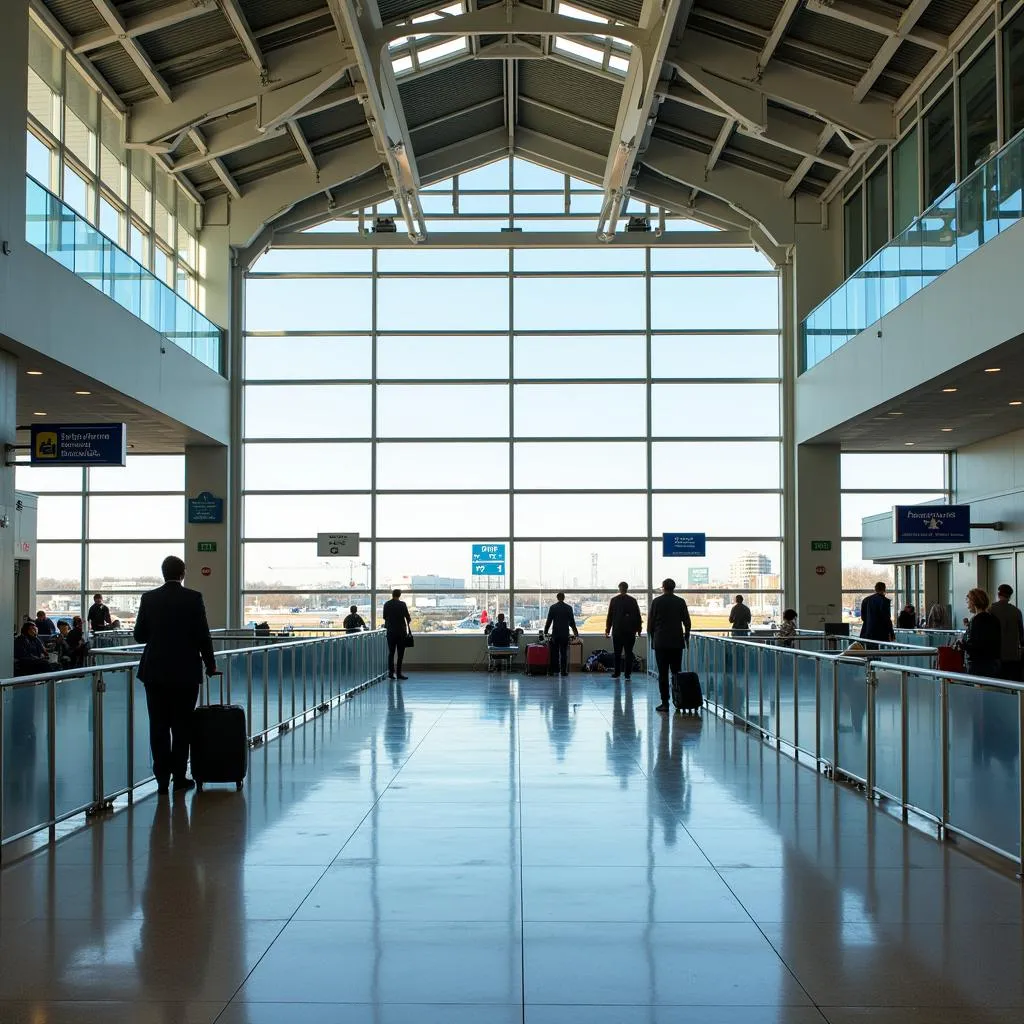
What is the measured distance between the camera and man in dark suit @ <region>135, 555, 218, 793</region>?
8.98 metres

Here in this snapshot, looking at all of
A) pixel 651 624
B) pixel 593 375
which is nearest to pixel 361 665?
pixel 651 624

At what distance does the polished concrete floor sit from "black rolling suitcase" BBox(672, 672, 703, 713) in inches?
211

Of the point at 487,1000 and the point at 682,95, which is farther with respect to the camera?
the point at 682,95

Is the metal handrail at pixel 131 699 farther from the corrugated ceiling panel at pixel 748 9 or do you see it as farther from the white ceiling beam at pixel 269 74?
the corrugated ceiling panel at pixel 748 9

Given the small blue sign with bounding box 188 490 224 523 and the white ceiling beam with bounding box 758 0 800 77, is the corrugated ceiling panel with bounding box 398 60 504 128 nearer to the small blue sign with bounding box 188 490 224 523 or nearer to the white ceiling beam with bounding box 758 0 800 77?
the white ceiling beam with bounding box 758 0 800 77

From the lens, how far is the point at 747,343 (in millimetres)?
27297

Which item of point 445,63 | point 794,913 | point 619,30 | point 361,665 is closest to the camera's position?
point 794,913

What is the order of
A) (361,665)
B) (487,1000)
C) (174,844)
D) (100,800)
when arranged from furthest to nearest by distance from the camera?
(361,665) → (100,800) → (174,844) → (487,1000)

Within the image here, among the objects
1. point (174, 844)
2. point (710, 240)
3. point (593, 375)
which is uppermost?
point (710, 240)

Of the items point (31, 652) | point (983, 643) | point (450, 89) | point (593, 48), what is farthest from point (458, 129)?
point (983, 643)

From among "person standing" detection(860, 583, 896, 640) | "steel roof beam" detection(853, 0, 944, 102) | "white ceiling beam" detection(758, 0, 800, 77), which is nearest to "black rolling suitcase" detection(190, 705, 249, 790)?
"person standing" detection(860, 583, 896, 640)

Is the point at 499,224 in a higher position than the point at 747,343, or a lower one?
higher

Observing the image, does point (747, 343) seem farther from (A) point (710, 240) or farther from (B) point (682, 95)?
(B) point (682, 95)

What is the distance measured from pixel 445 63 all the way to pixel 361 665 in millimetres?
10995
